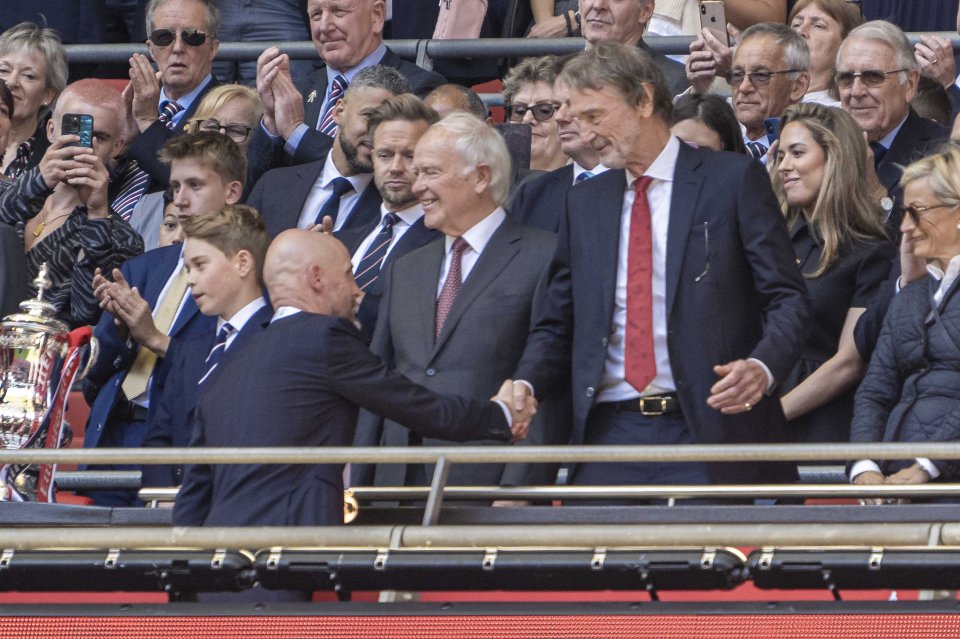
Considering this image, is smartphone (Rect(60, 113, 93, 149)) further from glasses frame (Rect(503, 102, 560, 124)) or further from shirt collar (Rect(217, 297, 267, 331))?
shirt collar (Rect(217, 297, 267, 331))

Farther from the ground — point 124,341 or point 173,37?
point 173,37

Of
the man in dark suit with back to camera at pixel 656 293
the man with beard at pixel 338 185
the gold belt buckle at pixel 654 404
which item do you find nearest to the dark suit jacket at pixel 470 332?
the man in dark suit with back to camera at pixel 656 293

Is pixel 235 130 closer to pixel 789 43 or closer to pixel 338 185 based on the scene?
pixel 338 185

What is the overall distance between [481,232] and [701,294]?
870mm

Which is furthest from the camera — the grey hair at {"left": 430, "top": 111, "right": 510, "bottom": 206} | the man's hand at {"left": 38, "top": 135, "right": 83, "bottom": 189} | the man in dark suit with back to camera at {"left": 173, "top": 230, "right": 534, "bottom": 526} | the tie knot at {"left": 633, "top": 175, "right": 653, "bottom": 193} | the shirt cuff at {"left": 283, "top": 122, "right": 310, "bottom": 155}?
the shirt cuff at {"left": 283, "top": 122, "right": 310, "bottom": 155}

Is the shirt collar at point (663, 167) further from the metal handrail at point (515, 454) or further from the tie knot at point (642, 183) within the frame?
the metal handrail at point (515, 454)

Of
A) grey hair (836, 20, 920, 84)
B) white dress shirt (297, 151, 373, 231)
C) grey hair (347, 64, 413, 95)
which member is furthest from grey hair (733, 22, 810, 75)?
white dress shirt (297, 151, 373, 231)

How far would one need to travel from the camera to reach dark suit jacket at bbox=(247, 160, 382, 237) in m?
6.93

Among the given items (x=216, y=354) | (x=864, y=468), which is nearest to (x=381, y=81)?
(x=216, y=354)

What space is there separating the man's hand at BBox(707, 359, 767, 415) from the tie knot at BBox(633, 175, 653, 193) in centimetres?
74

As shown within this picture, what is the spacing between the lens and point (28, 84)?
8430mm

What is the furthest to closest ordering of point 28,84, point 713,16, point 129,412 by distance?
point 28,84, point 713,16, point 129,412

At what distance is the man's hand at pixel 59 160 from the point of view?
24.0ft

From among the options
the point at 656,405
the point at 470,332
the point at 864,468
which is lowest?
the point at 864,468
